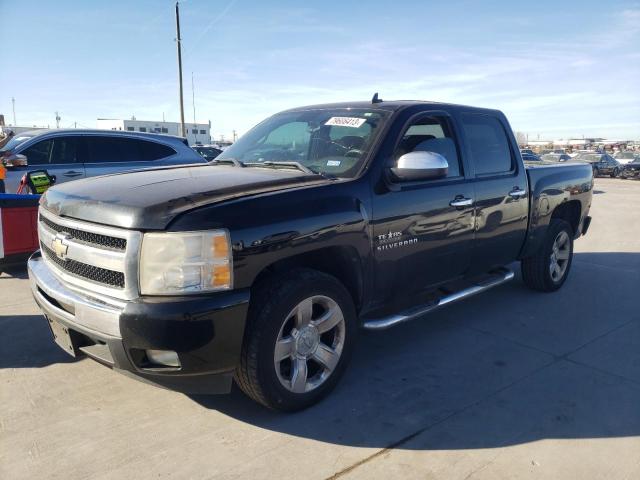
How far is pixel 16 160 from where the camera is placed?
7.75m

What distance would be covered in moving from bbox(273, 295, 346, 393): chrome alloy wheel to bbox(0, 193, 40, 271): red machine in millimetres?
3644

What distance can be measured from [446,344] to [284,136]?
2.16 m

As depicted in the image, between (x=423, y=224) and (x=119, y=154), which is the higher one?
(x=119, y=154)

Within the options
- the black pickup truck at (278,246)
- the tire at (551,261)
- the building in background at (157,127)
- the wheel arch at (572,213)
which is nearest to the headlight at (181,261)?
the black pickup truck at (278,246)

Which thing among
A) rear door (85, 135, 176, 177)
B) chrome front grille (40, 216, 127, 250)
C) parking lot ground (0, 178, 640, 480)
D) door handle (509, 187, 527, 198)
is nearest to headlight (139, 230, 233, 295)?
chrome front grille (40, 216, 127, 250)

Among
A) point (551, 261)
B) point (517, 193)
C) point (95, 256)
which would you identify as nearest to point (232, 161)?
point (95, 256)

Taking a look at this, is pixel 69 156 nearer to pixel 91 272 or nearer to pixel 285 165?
pixel 285 165

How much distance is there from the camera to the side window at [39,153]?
26.1 feet

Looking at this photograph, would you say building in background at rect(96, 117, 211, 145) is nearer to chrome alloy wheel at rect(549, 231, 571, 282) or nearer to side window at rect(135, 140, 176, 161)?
side window at rect(135, 140, 176, 161)

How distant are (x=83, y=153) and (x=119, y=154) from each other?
0.53m

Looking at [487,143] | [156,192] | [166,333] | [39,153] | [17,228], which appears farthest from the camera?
[39,153]

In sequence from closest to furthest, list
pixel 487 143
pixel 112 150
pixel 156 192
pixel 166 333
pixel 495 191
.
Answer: pixel 166 333
pixel 156 192
pixel 495 191
pixel 487 143
pixel 112 150

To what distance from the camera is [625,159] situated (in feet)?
111

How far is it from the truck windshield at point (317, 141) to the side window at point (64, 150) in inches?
186
